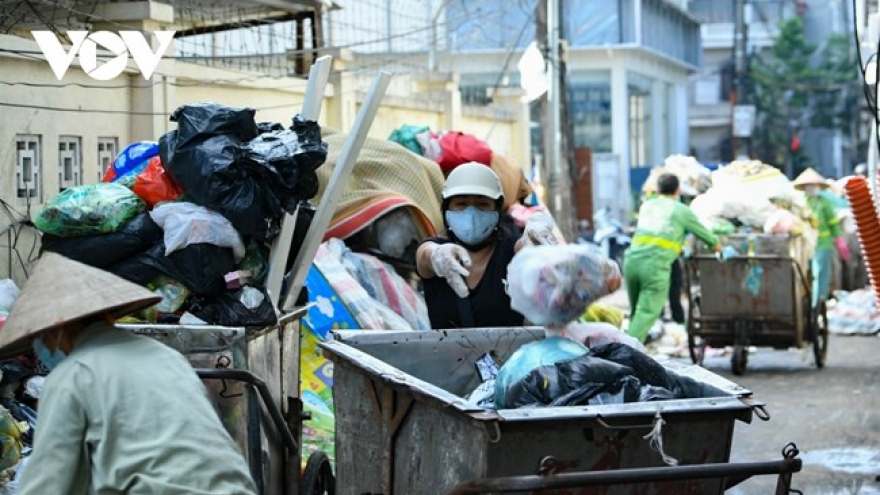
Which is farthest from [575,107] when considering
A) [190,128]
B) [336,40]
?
[190,128]

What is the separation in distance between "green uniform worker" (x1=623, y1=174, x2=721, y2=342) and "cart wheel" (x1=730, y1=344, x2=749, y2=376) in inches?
31.2

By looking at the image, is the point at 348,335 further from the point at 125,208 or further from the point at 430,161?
the point at 430,161

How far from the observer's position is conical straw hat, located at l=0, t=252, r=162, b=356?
3.83 meters

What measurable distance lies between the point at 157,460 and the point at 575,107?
123ft

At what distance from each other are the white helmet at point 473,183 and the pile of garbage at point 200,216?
72 centimetres

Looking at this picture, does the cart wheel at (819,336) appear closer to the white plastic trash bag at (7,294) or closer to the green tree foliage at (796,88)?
the white plastic trash bag at (7,294)

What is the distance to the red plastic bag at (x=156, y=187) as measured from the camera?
23.0ft

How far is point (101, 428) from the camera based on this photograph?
365 cm

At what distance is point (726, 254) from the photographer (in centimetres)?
1439

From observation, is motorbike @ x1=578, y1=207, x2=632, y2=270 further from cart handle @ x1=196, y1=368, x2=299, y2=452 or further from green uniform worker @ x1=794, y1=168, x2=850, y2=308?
cart handle @ x1=196, y1=368, x2=299, y2=452

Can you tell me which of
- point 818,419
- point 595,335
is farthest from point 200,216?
point 818,419

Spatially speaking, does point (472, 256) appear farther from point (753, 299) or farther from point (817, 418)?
point (753, 299)

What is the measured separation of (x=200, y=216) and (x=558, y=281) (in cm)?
211

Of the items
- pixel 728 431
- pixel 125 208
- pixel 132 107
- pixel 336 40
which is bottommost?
pixel 728 431
